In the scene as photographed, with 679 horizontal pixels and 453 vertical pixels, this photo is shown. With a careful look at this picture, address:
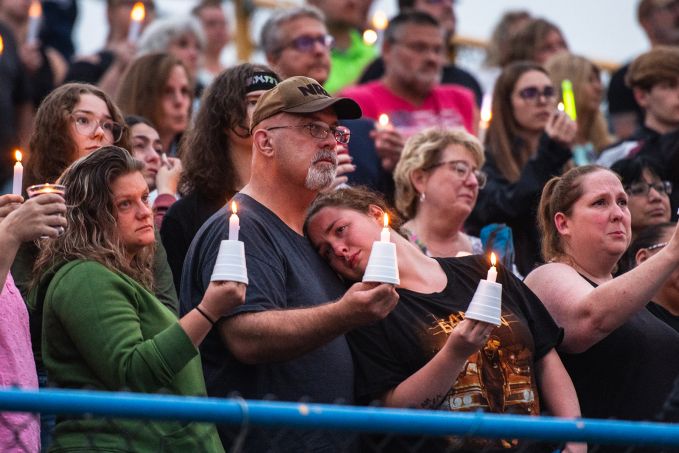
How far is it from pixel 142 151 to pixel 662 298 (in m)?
A: 2.38

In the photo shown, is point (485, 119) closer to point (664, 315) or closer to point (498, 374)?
point (664, 315)

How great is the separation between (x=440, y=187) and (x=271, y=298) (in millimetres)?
1932

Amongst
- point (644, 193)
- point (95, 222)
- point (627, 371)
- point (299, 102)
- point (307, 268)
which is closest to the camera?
point (95, 222)

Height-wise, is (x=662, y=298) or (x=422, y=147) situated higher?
(x=422, y=147)

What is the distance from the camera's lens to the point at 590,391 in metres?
5.12

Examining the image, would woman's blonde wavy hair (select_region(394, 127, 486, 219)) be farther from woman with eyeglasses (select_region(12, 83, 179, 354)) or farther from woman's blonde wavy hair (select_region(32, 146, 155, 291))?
woman's blonde wavy hair (select_region(32, 146, 155, 291))

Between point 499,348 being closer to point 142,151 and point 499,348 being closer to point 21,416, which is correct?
point 21,416

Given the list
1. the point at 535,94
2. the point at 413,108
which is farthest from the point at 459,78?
the point at 535,94

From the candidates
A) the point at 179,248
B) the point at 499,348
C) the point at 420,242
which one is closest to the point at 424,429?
the point at 499,348

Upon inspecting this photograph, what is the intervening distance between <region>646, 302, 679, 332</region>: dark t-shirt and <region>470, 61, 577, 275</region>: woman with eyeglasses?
0.89 metres

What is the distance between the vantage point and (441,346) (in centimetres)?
467

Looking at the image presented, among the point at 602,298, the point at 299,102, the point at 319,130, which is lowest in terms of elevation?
the point at 602,298

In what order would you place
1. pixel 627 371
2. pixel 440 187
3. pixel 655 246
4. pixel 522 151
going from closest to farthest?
pixel 627 371, pixel 655 246, pixel 440 187, pixel 522 151

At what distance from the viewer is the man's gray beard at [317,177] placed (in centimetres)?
486
